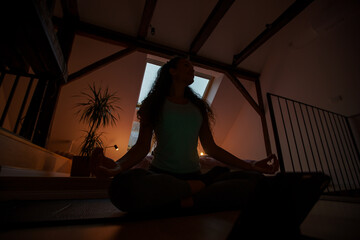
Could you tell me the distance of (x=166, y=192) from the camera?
63 centimetres

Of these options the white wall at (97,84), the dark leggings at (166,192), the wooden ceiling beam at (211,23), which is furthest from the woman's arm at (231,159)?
the white wall at (97,84)

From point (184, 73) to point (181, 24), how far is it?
9.73 feet

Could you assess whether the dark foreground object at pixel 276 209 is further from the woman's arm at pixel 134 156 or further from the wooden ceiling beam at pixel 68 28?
the wooden ceiling beam at pixel 68 28

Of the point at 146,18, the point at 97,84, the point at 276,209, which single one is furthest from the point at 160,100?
the point at 97,84

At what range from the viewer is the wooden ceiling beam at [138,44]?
11.1 feet

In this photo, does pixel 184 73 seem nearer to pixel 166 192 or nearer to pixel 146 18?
pixel 166 192

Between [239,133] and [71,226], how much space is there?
5120mm

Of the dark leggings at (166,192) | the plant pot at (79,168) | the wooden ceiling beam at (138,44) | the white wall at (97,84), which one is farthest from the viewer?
the white wall at (97,84)

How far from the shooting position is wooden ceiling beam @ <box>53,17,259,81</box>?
3396mm

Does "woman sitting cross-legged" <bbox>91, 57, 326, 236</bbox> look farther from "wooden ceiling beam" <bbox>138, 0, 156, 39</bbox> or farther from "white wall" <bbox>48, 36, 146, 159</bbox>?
"white wall" <bbox>48, 36, 146, 159</bbox>

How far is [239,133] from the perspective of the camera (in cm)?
526

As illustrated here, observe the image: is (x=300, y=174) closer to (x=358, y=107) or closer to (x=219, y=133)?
(x=358, y=107)

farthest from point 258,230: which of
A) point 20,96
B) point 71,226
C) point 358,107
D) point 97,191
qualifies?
point 20,96

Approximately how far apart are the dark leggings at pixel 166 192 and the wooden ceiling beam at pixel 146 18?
303 cm
